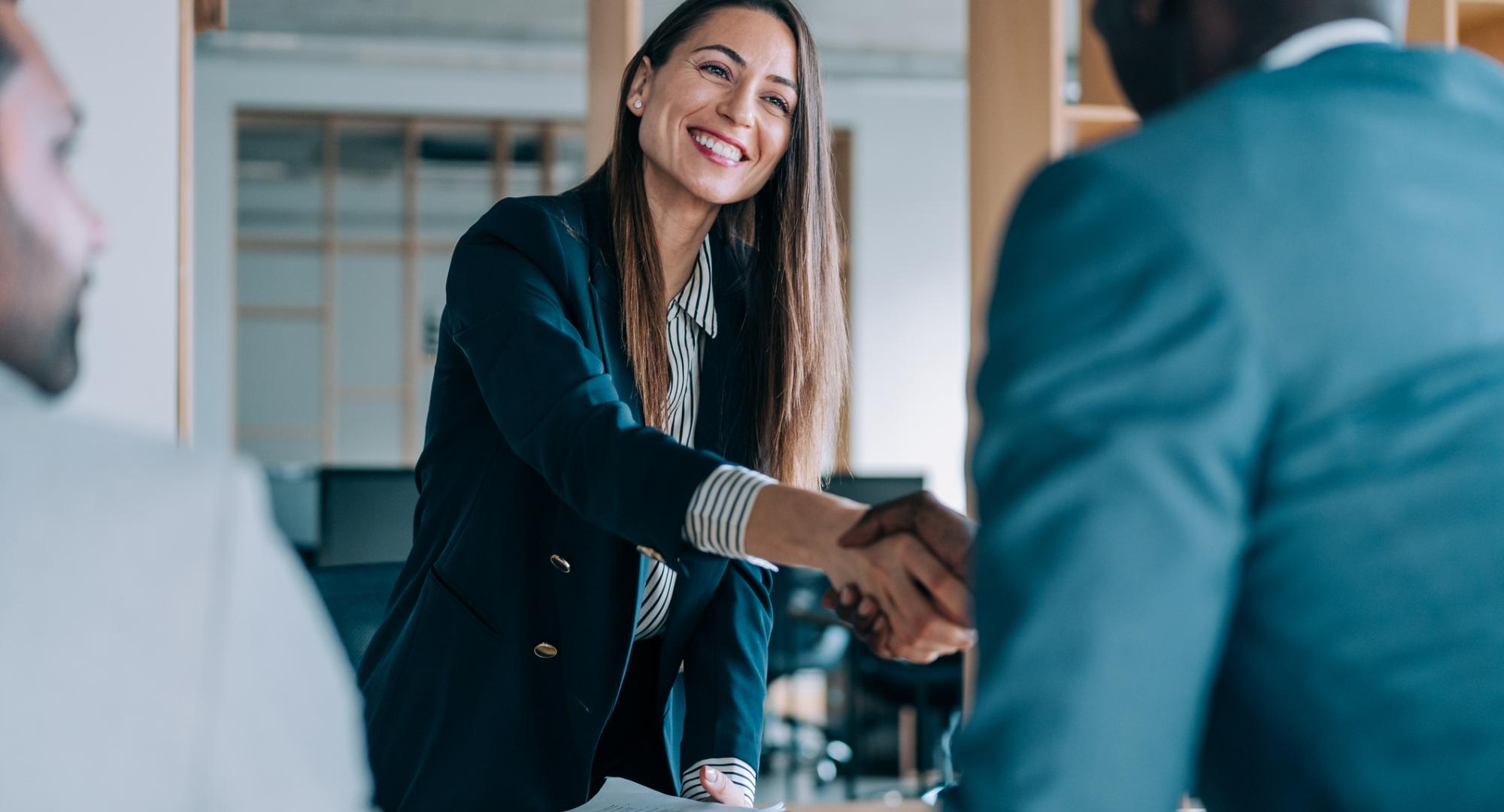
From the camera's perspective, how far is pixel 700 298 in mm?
1505

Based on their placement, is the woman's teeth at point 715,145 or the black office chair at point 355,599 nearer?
the woman's teeth at point 715,145

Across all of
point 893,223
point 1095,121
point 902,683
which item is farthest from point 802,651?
point 893,223

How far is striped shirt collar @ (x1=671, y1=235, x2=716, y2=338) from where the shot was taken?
1.49 m

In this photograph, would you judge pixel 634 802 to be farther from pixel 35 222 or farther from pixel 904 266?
pixel 904 266

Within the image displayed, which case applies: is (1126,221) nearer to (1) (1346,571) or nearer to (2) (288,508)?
(1) (1346,571)

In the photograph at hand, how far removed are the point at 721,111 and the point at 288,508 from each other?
19.0ft

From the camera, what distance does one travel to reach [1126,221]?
1.81 ft

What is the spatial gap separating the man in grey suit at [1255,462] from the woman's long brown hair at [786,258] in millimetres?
887

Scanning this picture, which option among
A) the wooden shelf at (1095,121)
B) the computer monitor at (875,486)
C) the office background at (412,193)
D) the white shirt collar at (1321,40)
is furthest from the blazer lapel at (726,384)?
the office background at (412,193)

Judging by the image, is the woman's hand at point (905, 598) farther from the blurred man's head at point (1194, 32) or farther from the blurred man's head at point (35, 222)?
the blurred man's head at point (35, 222)

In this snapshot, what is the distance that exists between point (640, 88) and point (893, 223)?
7297mm

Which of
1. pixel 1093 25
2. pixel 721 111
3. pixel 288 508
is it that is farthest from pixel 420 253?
pixel 1093 25

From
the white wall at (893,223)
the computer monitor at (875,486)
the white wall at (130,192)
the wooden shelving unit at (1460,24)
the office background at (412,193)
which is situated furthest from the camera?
the white wall at (893,223)

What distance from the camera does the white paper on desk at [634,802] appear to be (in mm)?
1046
